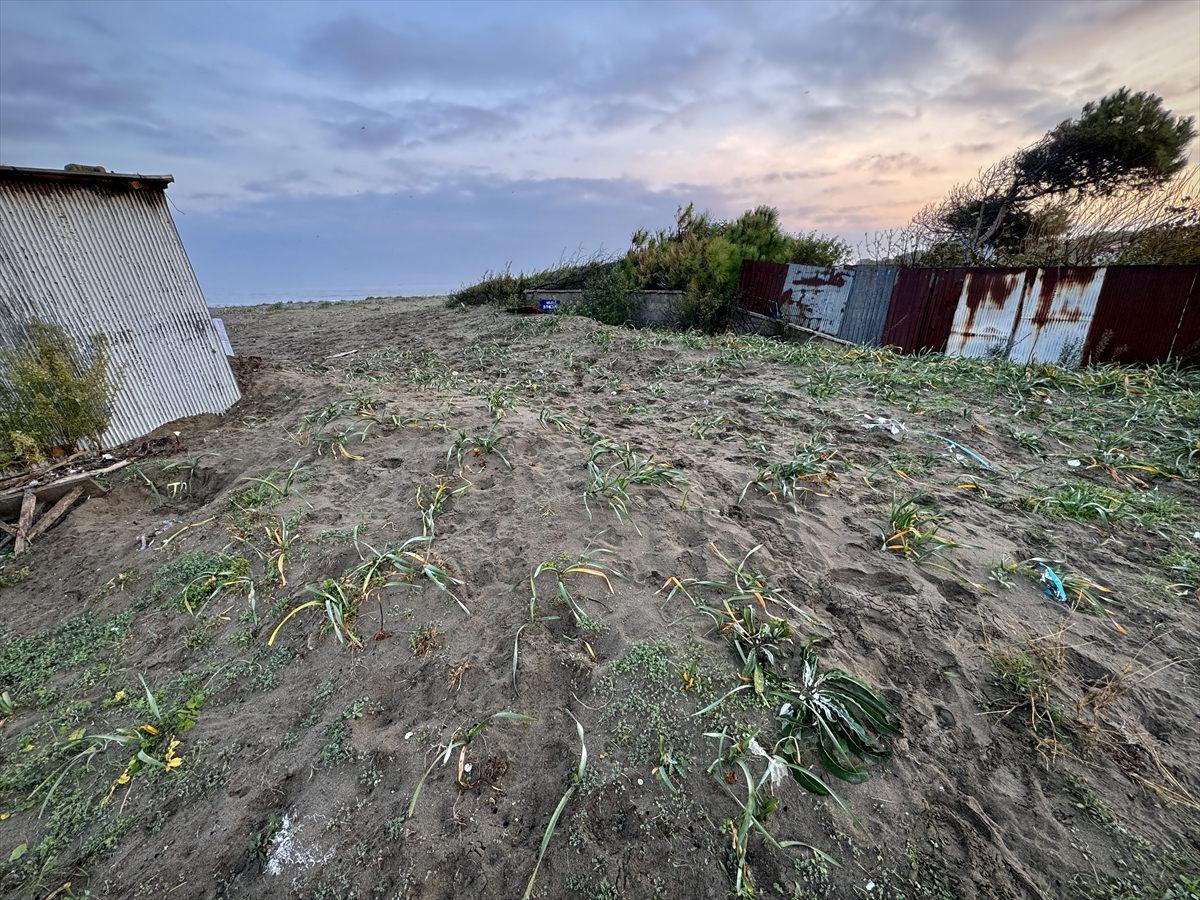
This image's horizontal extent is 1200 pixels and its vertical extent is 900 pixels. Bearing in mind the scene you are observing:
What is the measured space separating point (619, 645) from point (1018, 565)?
2.42m

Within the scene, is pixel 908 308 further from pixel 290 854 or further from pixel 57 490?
pixel 57 490

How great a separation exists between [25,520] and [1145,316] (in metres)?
12.1

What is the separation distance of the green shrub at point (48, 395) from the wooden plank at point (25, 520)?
0.74m

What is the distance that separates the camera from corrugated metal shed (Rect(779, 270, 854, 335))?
9.45 metres

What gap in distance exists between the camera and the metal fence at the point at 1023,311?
634 cm

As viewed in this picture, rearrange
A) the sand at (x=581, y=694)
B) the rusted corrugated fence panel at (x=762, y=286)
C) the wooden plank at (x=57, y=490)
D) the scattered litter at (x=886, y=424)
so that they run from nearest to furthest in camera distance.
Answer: the sand at (x=581, y=694) < the wooden plank at (x=57, y=490) < the scattered litter at (x=886, y=424) < the rusted corrugated fence panel at (x=762, y=286)

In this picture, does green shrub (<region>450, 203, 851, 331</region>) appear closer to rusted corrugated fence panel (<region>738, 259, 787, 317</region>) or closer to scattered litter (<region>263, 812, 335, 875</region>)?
rusted corrugated fence panel (<region>738, 259, 787, 317</region>)

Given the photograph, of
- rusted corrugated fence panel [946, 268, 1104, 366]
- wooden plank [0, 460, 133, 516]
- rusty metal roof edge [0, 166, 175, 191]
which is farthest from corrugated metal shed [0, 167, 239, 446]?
rusted corrugated fence panel [946, 268, 1104, 366]

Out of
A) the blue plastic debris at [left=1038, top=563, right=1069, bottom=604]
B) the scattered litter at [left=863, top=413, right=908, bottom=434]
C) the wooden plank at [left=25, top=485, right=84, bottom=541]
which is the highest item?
the wooden plank at [left=25, top=485, right=84, bottom=541]

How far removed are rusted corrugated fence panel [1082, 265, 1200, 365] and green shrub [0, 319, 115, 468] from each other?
12.0 m

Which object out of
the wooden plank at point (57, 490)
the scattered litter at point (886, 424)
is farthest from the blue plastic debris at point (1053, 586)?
the wooden plank at point (57, 490)

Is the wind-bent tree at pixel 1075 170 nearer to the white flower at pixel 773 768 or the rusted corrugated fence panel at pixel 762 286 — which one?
the rusted corrugated fence panel at pixel 762 286

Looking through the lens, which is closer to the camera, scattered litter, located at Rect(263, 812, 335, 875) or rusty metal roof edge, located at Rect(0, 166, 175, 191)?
scattered litter, located at Rect(263, 812, 335, 875)

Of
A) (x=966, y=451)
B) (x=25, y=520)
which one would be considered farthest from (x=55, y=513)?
(x=966, y=451)
